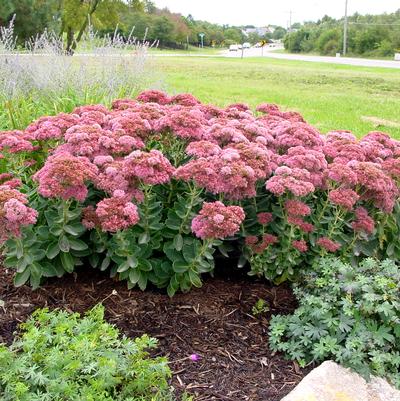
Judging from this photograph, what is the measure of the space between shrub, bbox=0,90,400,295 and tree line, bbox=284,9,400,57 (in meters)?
53.1

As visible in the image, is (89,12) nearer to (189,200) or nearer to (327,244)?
(189,200)

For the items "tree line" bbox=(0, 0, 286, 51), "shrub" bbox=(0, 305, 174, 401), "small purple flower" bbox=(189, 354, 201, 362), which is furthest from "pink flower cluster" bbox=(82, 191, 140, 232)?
"tree line" bbox=(0, 0, 286, 51)

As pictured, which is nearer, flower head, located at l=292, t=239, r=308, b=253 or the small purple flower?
the small purple flower

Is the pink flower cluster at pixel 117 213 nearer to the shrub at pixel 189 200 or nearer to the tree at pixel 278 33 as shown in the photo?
the shrub at pixel 189 200

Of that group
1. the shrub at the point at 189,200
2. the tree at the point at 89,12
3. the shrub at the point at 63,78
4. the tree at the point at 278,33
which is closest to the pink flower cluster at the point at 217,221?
the shrub at the point at 189,200

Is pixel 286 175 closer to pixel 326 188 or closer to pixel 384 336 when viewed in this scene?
pixel 326 188

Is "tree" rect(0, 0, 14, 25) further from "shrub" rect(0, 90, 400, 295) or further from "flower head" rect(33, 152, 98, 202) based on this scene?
"flower head" rect(33, 152, 98, 202)

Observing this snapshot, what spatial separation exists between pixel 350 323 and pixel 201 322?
2.78 feet

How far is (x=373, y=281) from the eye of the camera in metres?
2.95

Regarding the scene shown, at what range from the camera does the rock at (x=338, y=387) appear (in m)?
2.43

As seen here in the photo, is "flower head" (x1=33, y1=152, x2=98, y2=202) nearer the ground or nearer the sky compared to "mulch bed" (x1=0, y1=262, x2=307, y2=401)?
nearer the sky

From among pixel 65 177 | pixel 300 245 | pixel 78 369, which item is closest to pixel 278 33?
pixel 300 245

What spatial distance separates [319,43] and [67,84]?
199 feet

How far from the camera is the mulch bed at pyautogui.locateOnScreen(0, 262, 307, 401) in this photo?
2.70 metres
